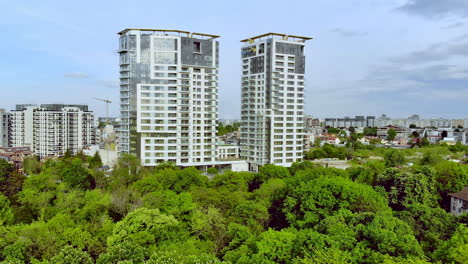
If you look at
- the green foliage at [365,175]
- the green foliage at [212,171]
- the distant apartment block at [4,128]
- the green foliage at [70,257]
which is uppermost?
the distant apartment block at [4,128]

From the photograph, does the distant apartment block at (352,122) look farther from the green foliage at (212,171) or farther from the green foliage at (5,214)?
the green foliage at (5,214)

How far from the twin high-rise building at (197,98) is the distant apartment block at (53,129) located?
2243 centimetres

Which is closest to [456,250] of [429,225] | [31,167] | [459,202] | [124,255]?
[429,225]

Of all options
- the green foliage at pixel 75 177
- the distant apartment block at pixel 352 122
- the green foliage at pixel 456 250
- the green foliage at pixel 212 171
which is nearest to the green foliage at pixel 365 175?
the green foliage at pixel 456 250

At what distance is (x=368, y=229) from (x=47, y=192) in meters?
22.5

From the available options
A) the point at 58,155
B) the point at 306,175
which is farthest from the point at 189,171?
the point at 58,155

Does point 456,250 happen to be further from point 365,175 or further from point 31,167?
point 31,167

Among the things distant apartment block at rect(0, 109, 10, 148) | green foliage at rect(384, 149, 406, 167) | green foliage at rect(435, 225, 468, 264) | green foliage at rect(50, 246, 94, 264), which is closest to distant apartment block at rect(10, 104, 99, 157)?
distant apartment block at rect(0, 109, 10, 148)

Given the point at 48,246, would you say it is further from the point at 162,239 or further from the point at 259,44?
the point at 259,44

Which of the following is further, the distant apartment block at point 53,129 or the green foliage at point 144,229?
the distant apartment block at point 53,129

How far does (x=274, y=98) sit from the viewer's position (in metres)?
44.6

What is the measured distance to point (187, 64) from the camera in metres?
41.8

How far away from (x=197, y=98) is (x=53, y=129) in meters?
28.3

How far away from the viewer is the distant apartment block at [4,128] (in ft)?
218
